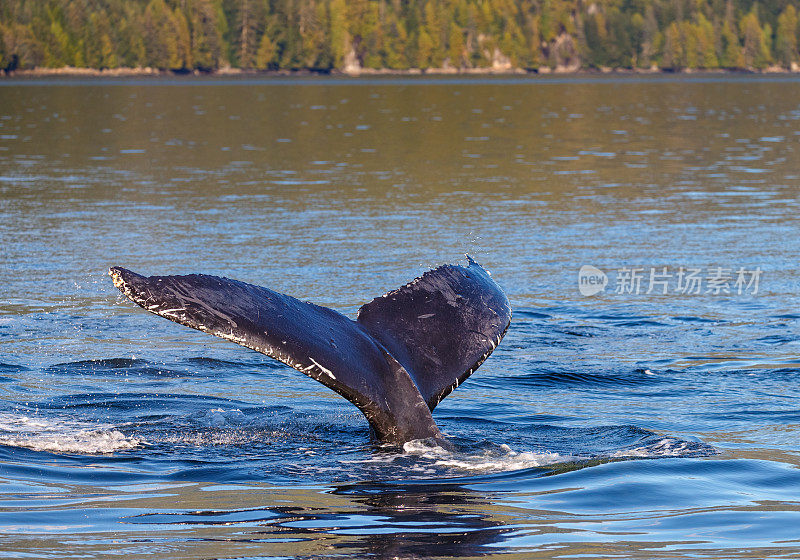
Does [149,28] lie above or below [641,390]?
above

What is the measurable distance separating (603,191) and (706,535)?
19.3m

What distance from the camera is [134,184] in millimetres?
26375

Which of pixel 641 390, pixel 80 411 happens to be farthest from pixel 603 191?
pixel 80 411

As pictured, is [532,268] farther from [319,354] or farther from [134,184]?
[134,184]

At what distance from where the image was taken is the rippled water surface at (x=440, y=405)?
6.07m

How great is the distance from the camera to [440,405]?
891 centimetres

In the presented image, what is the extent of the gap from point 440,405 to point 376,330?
2.25 metres

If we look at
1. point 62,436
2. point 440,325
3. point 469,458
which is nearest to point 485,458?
point 469,458

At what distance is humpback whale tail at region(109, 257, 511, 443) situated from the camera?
5.70 meters

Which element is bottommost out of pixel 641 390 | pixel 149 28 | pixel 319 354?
pixel 641 390

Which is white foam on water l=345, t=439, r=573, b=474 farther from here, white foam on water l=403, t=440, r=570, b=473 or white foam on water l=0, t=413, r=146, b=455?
white foam on water l=0, t=413, r=146, b=455

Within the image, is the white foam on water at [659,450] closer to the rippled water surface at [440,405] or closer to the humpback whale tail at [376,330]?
the rippled water surface at [440,405]

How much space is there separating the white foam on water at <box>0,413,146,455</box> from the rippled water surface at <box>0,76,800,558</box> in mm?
27

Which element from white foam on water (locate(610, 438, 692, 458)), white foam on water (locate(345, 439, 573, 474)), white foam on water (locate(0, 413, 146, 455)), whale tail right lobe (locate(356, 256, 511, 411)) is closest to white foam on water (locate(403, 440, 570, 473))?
white foam on water (locate(345, 439, 573, 474))
